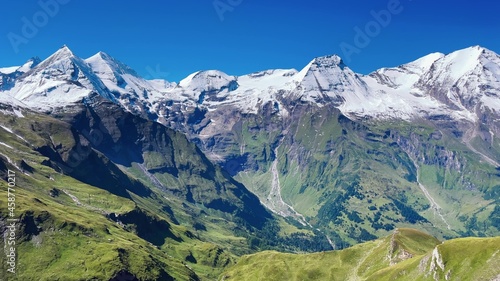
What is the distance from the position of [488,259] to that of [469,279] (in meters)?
11.3

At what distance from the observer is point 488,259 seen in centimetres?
19162

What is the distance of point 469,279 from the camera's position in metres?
190
